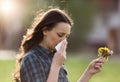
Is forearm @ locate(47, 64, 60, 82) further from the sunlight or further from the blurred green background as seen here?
the sunlight

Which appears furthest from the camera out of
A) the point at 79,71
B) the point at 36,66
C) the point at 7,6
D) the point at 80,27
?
the point at 7,6

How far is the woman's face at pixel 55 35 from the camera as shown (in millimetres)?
4695

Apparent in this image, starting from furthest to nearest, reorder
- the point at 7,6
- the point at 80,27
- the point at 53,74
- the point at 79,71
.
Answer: the point at 7,6
the point at 80,27
the point at 79,71
the point at 53,74

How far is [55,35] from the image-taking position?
4.70 metres

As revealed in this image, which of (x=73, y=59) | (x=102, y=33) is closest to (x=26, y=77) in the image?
(x=73, y=59)

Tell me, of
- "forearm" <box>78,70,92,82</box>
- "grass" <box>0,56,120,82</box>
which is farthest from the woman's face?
"grass" <box>0,56,120,82</box>

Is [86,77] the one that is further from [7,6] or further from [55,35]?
[7,6]

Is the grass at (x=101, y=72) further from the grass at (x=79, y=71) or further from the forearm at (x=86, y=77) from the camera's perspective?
the forearm at (x=86, y=77)

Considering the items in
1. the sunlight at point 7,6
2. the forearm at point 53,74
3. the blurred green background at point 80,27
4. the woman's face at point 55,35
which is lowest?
the blurred green background at point 80,27

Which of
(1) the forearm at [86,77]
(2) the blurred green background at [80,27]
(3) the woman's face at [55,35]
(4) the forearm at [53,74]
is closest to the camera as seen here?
(4) the forearm at [53,74]

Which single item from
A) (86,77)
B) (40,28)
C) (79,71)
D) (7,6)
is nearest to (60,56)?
(40,28)

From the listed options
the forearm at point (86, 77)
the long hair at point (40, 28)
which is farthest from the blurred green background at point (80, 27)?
the long hair at point (40, 28)

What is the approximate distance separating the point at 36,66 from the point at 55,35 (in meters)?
0.25

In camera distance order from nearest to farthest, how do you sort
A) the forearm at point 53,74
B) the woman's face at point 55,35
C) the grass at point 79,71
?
the forearm at point 53,74
the woman's face at point 55,35
the grass at point 79,71
